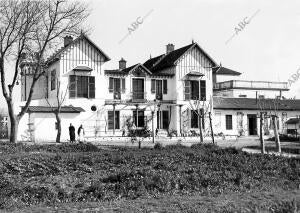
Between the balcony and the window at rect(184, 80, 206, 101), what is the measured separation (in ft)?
42.8

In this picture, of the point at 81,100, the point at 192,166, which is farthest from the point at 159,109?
the point at 192,166

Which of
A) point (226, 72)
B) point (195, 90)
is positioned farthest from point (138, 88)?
point (226, 72)

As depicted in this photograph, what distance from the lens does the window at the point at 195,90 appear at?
47.1m

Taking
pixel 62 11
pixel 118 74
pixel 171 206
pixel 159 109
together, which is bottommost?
pixel 171 206

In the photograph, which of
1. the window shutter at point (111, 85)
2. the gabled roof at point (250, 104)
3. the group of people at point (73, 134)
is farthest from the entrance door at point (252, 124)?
the group of people at point (73, 134)

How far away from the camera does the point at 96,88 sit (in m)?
42.9

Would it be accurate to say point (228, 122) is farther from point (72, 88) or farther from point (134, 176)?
point (134, 176)

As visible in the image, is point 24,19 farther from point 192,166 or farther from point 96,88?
point 192,166

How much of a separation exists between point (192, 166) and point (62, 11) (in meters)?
19.6

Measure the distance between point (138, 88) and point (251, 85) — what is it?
21.3m

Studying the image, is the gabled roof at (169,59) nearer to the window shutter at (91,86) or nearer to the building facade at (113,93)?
the building facade at (113,93)

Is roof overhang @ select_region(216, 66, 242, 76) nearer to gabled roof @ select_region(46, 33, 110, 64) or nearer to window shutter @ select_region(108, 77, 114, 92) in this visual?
window shutter @ select_region(108, 77, 114, 92)

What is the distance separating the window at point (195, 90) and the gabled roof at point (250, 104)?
226 cm

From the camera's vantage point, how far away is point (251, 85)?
6112 centimetres
